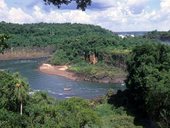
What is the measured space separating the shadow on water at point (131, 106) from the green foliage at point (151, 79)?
1.96 ft

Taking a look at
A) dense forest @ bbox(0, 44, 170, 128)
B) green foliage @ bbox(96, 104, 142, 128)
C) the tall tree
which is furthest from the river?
the tall tree

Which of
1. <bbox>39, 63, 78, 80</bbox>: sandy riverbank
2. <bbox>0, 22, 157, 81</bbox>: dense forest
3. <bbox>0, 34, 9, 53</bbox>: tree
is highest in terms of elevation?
<bbox>0, 34, 9, 53</bbox>: tree

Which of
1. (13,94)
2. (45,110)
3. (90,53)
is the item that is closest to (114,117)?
(45,110)

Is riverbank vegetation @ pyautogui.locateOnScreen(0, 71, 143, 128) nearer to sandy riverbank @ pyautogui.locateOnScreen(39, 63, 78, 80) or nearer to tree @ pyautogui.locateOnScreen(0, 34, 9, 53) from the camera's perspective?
tree @ pyautogui.locateOnScreen(0, 34, 9, 53)

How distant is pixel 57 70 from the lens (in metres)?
118

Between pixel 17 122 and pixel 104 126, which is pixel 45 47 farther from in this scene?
pixel 17 122

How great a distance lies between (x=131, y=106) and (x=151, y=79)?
280 inches

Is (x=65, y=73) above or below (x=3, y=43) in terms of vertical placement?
below

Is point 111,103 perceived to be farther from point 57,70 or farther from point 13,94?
point 57,70

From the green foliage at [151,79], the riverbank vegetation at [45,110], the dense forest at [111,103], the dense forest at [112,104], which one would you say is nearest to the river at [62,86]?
the dense forest at [111,103]

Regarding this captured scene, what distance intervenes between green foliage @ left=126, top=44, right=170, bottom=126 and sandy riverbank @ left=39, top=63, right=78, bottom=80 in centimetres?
4872

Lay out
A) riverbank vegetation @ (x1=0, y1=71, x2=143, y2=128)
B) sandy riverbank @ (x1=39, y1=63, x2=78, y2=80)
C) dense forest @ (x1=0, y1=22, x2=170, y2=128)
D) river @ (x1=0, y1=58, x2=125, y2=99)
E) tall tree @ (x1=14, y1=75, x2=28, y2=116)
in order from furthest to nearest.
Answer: sandy riverbank @ (x1=39, y1=63, x2=78, y2=80)
river @ (x1=0, y1=58, x2=125, y2=99)
tall tree @ (x1=14, y1=75, x2=28, y2=116)
riverbank vegetation @ (x1=0, y1=71, x2=143, y2=128)
dense forest @ (x1=0, y1=22, x2=170, y2=128)

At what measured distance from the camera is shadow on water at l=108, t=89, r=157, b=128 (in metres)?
45.5

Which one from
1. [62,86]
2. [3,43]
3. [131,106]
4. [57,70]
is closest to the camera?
[3,43]
